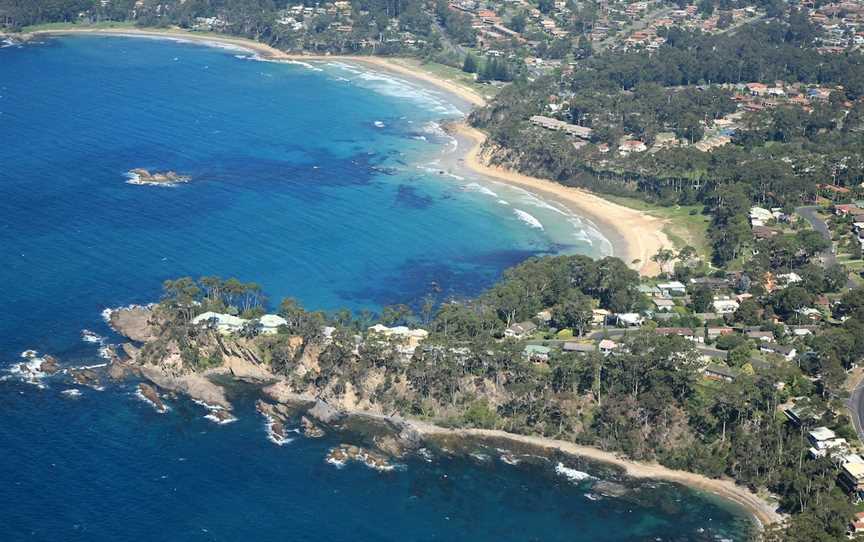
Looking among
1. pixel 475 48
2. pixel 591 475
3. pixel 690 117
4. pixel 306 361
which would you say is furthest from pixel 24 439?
pixel 475 48

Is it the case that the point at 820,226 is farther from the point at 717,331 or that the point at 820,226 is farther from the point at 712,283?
the point at 717,331

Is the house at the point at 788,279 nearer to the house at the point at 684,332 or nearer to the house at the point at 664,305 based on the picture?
the house at the point at 664,305

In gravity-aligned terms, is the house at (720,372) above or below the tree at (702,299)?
below

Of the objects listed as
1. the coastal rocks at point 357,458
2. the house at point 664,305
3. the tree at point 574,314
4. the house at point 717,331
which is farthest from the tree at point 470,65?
the coastal rocks at point 357,458

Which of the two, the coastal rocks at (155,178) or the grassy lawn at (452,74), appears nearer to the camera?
the coastal rocks at (155,178)

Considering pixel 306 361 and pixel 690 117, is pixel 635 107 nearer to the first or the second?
pixel 690 117

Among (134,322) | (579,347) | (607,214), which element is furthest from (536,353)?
(607,214)
